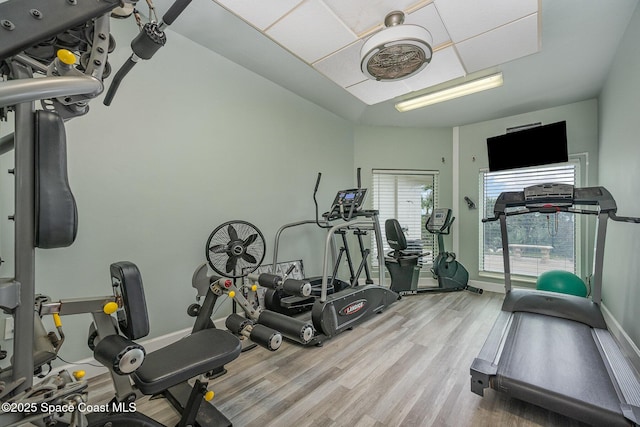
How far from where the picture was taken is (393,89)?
3131 mm

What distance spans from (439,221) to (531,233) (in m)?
1.37

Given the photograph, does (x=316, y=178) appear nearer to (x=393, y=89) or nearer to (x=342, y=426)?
(x=393, y=89)

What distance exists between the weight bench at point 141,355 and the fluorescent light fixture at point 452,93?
3.52 meters

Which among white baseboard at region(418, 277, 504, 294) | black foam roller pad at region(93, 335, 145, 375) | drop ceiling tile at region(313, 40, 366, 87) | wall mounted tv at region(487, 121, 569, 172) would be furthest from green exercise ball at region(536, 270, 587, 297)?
black foam roller pad at region(93, 335, 145, 375)

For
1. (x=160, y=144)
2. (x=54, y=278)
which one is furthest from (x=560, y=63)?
(x=54, y=278)

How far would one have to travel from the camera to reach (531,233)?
4.13 m

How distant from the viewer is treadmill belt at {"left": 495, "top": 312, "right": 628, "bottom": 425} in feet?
4.67

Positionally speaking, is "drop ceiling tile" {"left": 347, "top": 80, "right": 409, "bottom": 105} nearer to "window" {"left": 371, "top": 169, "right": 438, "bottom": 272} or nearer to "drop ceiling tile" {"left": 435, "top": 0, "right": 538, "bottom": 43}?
"drop ceiling tile" {"left": 435, "top": 0, "right": 538, "bottom": 43}

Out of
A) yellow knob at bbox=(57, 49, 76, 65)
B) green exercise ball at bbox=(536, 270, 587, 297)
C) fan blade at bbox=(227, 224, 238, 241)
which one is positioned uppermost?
yellow knob at bbox=(57, 49, 76, 65)

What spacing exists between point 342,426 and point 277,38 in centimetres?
286

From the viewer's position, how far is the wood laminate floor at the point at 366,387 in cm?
160

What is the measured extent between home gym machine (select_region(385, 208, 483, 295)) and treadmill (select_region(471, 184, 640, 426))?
4.11 feet

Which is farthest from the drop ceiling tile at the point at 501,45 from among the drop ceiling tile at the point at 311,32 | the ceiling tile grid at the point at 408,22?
the drop ceiling tile at the point at 311,32

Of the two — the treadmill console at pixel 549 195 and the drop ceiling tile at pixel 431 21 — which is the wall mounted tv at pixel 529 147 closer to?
the treadmill console at pixel 549 195
